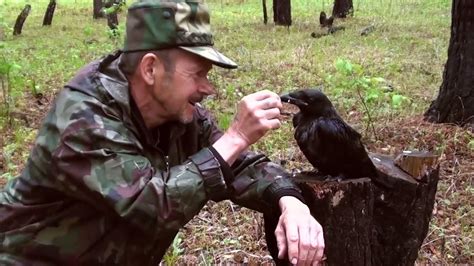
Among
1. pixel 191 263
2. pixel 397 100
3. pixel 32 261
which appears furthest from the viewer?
pixel 397 100

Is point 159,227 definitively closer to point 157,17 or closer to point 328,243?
point 157,17

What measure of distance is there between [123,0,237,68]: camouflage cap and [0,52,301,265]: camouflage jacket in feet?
0.62

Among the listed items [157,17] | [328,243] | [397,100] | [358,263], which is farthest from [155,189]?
[397,100]

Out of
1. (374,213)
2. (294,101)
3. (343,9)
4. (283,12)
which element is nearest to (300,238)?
(294,101)

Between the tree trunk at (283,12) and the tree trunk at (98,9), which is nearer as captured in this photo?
the tree trunk at (283,12)

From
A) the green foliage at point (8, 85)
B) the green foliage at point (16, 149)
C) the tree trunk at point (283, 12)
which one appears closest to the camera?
the green foliage at point (16, 149)

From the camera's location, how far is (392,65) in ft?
34.1

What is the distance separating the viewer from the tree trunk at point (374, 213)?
2.94 m

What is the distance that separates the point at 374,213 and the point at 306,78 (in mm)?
6235

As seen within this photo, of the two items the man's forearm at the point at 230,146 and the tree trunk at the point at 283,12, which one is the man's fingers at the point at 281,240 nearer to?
the man's forearm at the point at 230,146

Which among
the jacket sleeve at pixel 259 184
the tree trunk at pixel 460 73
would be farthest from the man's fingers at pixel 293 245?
the tree trunk at pixel 460 73

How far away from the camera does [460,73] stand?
6.30 m

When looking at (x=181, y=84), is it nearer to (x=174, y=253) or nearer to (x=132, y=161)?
(x=132, y=161)

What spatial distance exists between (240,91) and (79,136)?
672 centimetres
